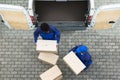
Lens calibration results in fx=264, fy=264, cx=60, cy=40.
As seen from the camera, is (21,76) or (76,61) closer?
(76,61)

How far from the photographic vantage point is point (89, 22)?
7.28 m

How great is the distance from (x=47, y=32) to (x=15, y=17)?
965 mm

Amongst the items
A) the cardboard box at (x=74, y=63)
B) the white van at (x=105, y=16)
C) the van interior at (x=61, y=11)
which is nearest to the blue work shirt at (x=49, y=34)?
the van interior at (x=61, y=11)

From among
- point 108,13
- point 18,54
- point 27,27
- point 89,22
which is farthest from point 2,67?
point 108,13

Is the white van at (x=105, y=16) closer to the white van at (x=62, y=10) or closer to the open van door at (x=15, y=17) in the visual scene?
the white van at (x=62, y=10)

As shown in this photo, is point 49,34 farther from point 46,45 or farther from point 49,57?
point 49,57

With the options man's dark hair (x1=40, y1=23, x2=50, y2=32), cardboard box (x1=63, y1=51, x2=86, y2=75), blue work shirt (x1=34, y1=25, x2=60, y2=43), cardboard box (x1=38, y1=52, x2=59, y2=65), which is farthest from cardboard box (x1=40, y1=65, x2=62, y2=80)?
man's dark hair (x1=40, y1=23, x2=50, y2=32)

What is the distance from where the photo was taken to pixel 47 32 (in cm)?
662

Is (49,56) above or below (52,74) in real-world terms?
above

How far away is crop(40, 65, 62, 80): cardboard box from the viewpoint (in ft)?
22.9

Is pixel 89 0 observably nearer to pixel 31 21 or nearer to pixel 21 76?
pixel 31 21

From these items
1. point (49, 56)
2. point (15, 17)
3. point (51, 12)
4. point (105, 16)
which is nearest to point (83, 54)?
point (49, 56)

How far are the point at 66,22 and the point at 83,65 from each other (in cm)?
126

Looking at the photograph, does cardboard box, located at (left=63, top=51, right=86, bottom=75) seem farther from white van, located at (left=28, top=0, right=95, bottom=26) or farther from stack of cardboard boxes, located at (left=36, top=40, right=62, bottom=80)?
white van, located at (left=28, top=0, right=95, bottom=26)
